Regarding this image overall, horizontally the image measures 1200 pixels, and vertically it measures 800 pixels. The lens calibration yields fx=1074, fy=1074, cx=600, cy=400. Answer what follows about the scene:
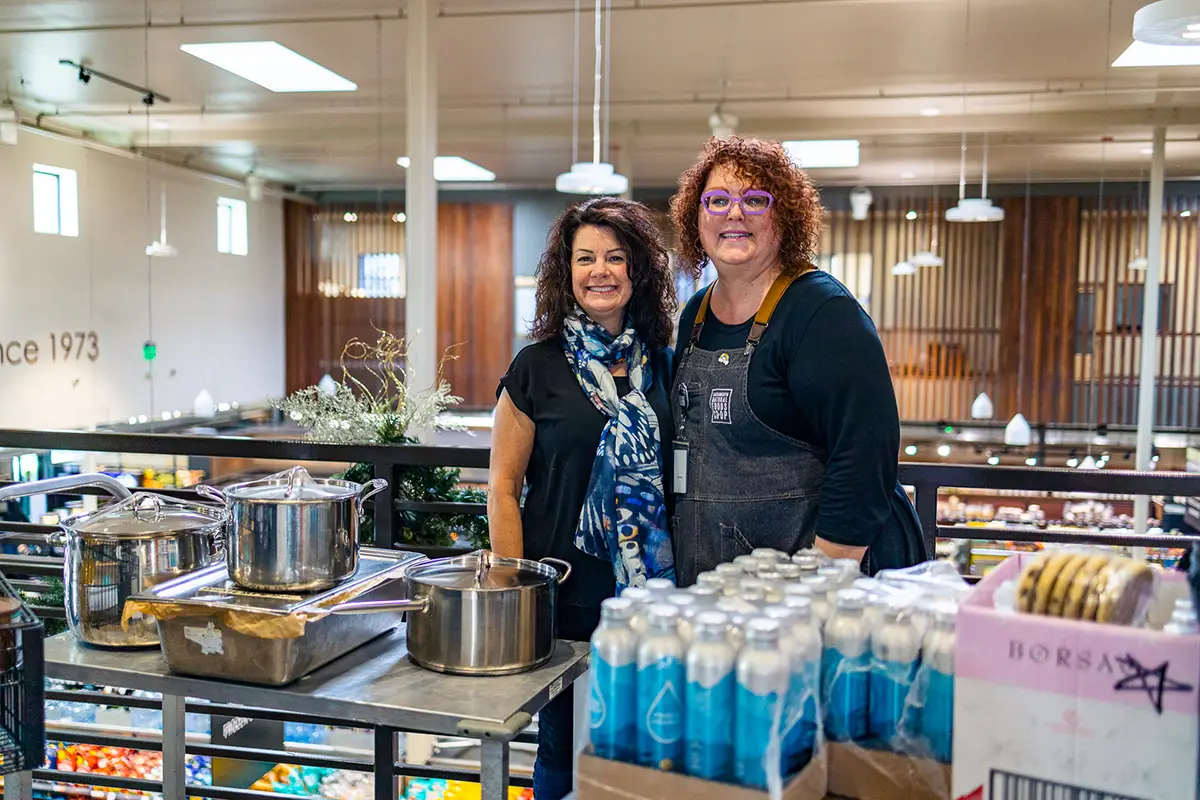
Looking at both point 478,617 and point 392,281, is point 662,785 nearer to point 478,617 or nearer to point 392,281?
point 478,617

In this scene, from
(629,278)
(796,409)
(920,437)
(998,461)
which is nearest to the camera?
(796,409)

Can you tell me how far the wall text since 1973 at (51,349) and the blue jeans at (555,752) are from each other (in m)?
9.03

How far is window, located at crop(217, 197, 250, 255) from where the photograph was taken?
1348 centimetres

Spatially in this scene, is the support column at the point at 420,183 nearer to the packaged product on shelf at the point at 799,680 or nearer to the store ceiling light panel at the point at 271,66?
the store ceiling light panel at the point at 271,66

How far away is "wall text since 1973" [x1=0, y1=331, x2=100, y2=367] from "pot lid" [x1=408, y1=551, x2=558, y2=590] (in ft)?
30.1

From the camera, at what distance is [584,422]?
6.68 ft

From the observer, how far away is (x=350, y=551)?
1.71m

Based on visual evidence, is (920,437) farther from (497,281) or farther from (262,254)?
(262,254)

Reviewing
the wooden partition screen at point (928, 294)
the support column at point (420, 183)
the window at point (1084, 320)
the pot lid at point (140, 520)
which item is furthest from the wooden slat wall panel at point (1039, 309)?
the pot lid at point (140, 520)

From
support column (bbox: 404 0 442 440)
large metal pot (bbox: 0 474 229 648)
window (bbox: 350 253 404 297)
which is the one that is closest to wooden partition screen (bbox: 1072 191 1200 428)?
window (bbox: 350 253 404 297)

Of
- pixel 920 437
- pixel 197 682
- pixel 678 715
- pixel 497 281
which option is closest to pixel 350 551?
pixel 197 682

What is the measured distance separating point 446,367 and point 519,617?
13.2 m

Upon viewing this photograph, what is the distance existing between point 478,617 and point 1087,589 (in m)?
0.87

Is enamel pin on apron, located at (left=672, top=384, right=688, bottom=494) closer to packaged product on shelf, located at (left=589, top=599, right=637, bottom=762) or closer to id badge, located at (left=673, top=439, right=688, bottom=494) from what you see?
id badge, located at (left=673, top=439, right=688, bottom=494)
